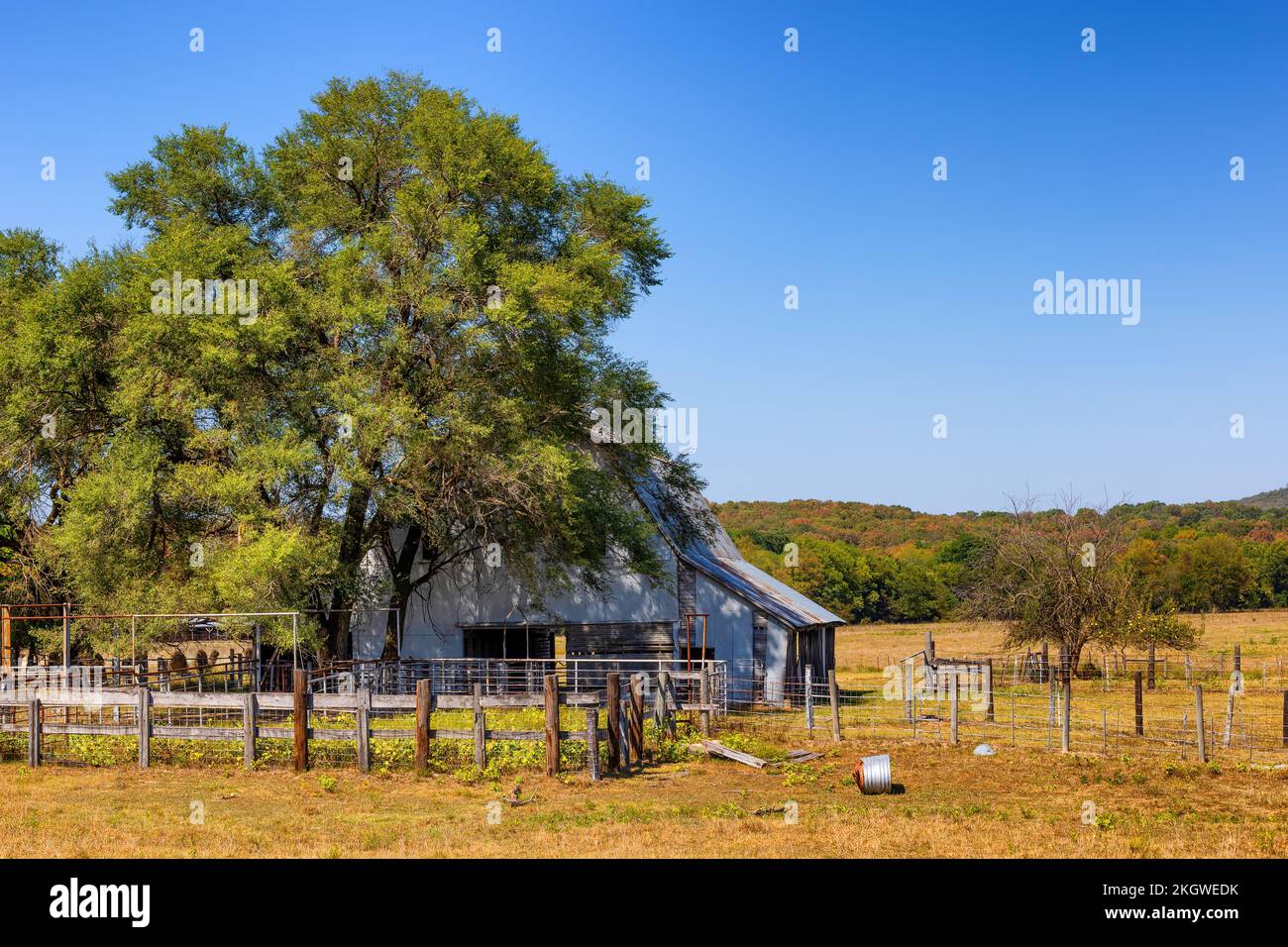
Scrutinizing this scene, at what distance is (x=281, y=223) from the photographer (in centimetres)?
3497

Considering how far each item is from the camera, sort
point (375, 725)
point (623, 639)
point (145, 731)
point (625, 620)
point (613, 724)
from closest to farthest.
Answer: point (613, 724) < point (145, 731) < point (375, 725) < point (625, 620) < point (623, 639)

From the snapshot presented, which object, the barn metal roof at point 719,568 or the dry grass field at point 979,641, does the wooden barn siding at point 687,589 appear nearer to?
the barn metal roof at point 719,568

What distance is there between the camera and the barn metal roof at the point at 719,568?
1403 inches

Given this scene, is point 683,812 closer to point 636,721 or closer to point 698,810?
point 698,810

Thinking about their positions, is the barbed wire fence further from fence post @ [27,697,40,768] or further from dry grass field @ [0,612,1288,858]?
fence post @ [27,697,40,768]

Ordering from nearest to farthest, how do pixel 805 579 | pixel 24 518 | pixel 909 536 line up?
pixel 24 518
pixel 805 579
pixel 909 536

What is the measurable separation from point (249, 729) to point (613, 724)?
6049mm

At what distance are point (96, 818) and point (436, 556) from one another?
19.8m

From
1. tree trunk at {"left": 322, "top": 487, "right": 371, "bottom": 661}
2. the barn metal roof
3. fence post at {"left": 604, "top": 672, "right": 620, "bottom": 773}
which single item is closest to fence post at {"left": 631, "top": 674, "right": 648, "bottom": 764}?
fence post at {"left": 604, "top": 672, "right": 620, "bottom": 773}

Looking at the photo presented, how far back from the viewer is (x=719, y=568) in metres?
38.8

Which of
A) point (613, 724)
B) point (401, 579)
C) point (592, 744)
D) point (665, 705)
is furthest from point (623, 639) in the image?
point (592, 744)

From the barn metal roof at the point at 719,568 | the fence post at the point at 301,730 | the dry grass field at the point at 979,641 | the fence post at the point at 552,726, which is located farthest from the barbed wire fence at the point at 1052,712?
the fence post at the point at 301,730
